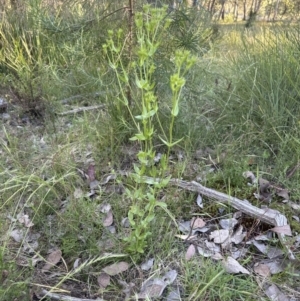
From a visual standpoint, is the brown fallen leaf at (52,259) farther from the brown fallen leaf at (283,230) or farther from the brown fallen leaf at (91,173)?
the brown fallen leaf at (283,230)

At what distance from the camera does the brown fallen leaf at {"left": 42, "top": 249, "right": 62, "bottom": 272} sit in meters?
1.38

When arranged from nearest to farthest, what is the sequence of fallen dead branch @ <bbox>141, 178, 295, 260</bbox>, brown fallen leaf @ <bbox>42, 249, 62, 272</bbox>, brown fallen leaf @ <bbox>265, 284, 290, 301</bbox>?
brown fallen leaf @ <bbox>265, 284, 290, 301</bbox>, brown fallen leaf @ <bbox>42, 249, 62, 272</bbox>, fallen dead branch @ <bbox>141, 178, 295, 260</bbox>

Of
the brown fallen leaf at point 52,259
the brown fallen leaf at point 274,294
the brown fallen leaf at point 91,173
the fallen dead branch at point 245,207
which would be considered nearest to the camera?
the brown fallen leaf at point 274,294

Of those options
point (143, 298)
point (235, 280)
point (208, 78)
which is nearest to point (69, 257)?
point (143, 298)

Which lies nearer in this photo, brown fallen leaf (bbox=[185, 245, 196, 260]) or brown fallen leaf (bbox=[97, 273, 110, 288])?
brown fallen leaf (bbox=[97, 273, 110, 288])

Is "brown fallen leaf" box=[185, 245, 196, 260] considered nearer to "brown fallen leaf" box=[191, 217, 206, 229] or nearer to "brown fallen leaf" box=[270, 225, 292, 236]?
"brown fallen leaf" box=[191, 217, 206, 229]

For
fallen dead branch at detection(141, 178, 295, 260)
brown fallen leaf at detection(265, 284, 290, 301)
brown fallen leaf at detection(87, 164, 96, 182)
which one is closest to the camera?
brown fallen leaf at detection(265, 284, 290, 301)

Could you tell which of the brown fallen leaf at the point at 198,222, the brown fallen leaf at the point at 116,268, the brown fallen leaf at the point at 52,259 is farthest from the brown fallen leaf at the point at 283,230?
the brown fallen leaf at the point at 52,259

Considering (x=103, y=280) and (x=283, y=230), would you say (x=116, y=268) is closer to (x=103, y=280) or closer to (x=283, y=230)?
(x=103, y=280)

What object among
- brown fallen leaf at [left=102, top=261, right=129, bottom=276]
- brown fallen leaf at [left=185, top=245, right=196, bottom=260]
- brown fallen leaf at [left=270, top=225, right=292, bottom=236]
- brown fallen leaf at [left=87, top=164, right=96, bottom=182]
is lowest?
brown fallen leaf at [left=185, top=245, right=196, bottom=260]

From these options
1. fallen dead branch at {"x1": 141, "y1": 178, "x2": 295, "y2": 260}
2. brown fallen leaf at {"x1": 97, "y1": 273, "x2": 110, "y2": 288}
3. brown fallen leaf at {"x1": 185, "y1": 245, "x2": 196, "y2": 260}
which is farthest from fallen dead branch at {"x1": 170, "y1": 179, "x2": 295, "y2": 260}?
brown fallen leaf at {"x1": 97, "y1": 273, "x2": 110, "y2": 288}

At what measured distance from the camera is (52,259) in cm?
141

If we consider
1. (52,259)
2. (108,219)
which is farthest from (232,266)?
(52,259)

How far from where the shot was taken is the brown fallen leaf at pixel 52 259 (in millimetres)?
1385
